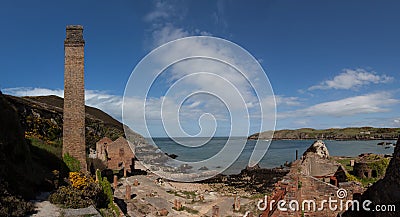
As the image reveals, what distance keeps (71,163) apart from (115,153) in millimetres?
21707

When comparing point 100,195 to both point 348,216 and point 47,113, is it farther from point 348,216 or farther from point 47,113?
point 47,113

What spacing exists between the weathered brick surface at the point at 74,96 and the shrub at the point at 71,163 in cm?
30

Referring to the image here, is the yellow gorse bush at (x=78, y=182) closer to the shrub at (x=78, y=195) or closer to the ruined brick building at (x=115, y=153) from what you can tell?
the shrub at (x=78, y=195)

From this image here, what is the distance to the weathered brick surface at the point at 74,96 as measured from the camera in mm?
17594

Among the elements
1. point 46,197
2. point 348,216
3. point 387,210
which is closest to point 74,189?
point 46,197

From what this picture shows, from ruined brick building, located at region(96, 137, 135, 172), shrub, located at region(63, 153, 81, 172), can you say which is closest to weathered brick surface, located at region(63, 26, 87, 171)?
shrub, located at region(63, 153, 81, 172)

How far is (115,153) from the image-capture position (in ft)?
126

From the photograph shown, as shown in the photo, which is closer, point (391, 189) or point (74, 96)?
point (391, 189)

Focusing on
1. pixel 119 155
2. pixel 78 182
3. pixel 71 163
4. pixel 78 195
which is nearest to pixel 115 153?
pixel 119 155

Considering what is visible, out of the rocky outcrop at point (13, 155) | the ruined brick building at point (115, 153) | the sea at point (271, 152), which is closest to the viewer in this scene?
the rocky outcrop at point (13, 155)

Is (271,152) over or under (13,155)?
under

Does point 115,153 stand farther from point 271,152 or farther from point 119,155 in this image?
point 271,152

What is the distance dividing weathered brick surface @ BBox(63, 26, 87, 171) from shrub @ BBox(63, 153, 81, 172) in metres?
0.30

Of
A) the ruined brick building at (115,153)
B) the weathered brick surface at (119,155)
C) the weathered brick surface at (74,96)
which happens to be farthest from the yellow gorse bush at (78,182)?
the weathered brick surface at (119,155)
